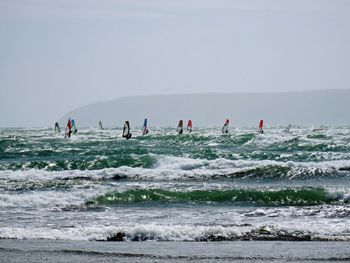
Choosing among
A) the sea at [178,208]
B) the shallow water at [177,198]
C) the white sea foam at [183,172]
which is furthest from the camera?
the white sea foam at [183,172]

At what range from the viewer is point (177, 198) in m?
19.7

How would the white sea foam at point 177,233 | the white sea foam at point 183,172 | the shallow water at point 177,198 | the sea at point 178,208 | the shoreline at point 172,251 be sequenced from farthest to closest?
the white sea foam at point 183,172
the shallow water at point 177,198
the white sea foam at point 177,233
the sea at point 178,208
the shoreline at point 172,251

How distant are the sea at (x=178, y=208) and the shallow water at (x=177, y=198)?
0.03 metres

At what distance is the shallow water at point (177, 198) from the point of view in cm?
1266

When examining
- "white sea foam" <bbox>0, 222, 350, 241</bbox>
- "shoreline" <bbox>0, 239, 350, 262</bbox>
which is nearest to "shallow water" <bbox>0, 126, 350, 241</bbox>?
"white sea foam" <bbox>0, 222, 350, 241</bbox>

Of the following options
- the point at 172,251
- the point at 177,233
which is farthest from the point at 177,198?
the point at 172,251

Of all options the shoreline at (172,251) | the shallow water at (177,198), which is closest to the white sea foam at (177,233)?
the shallow water at (177,198)

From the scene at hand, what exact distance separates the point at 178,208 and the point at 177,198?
195 centimetres

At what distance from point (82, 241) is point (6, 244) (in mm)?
1282

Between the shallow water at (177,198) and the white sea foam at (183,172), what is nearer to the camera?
the shallow water at (177,198)

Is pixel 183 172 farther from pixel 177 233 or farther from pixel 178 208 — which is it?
pixel 177 233

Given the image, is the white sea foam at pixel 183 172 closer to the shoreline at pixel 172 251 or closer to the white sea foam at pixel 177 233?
the white sea foam at pixel 177 233

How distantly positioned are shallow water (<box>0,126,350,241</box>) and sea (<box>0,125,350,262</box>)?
0.03 m

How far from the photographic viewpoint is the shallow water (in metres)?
12.7
